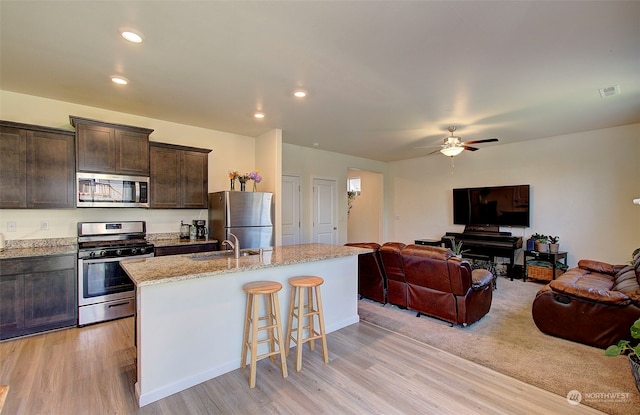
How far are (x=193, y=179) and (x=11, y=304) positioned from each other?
2411mm

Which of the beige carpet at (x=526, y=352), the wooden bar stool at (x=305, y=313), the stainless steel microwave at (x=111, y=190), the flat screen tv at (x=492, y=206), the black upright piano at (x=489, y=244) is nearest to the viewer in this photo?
the beige carpet at (x=526, y=352)

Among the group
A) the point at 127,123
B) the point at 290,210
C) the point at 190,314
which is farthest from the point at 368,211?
the point at 190,314

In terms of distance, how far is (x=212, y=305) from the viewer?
2459 millimetres

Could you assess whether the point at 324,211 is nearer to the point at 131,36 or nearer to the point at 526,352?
the point at 526,352

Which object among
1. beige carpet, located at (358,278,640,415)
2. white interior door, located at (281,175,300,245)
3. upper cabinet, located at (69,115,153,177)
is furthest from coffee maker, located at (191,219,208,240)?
beige carpet, located at (358,278,640,415)

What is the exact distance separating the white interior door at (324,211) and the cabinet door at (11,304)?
4664 millimetres

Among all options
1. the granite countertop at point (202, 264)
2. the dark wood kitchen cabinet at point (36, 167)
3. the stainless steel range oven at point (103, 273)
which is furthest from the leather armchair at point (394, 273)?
the dark wood kitchen cabinet at point (36, 167)

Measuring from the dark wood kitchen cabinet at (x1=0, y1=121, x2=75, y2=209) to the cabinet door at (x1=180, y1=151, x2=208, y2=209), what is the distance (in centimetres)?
129

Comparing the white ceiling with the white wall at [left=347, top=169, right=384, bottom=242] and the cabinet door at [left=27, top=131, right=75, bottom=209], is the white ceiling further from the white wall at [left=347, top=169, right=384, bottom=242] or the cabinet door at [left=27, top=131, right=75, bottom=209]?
the white wall at [left=347, top=169, right=384, bottom=242]

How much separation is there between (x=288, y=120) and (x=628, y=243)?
19.4 ft

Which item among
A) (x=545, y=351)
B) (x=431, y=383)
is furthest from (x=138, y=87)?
(x=545, y=351)

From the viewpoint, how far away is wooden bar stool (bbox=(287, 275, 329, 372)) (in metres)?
2.58

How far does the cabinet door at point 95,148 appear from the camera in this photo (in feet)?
11.5

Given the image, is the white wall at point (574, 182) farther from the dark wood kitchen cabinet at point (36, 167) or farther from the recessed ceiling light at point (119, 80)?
the dark wood kitchen cabinet at point (36, 167)
